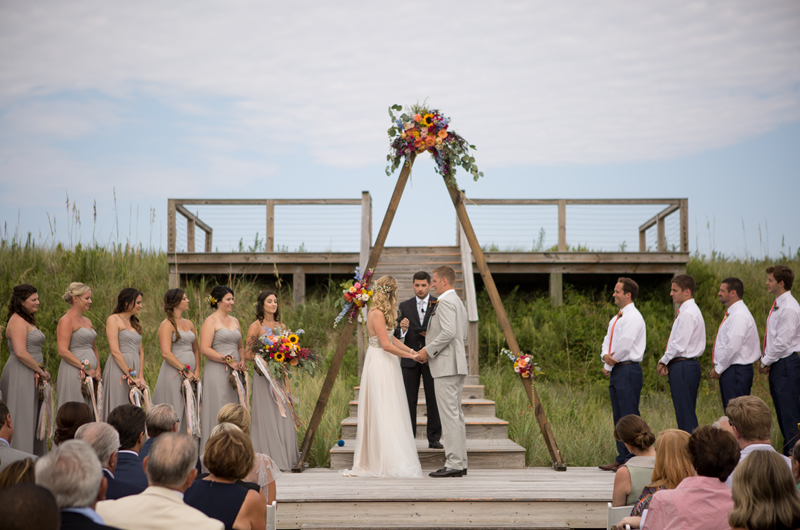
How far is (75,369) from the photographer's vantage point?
6.09m

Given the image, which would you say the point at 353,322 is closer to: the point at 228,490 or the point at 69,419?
the point at 69,419

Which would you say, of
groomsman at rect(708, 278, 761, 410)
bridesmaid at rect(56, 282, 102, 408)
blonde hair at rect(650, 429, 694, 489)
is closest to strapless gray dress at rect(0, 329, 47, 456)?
bridesmaid at rect(56, 282, 102, 408)

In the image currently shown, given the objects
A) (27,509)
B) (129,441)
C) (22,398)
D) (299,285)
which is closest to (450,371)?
(129,441)

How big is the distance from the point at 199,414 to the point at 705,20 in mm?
14277

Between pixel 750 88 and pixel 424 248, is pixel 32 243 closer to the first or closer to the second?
pixel 424 248

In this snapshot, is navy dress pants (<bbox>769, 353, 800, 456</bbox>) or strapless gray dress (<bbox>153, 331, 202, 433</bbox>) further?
strapless gray dress (<bbox>153, 331, 202, 433</bbox>)

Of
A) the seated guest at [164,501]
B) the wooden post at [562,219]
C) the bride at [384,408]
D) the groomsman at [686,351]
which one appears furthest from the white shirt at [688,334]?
the wooden post at [562,219]

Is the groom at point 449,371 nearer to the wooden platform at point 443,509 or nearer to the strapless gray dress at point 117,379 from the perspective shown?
the wooden platform at point 443,509

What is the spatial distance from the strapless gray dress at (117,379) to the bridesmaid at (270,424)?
1.15m

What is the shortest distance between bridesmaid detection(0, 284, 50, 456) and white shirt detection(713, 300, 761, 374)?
6.53m

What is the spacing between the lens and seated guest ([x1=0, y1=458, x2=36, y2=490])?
2160 mm

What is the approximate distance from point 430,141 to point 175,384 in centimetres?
352

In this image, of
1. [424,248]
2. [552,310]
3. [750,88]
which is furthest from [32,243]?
[750,88]

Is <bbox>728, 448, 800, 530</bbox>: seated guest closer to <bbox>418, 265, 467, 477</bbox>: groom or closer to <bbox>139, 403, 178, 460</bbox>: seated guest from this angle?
<bbox>139, 403, 178, 460</bbox>: seated guest
